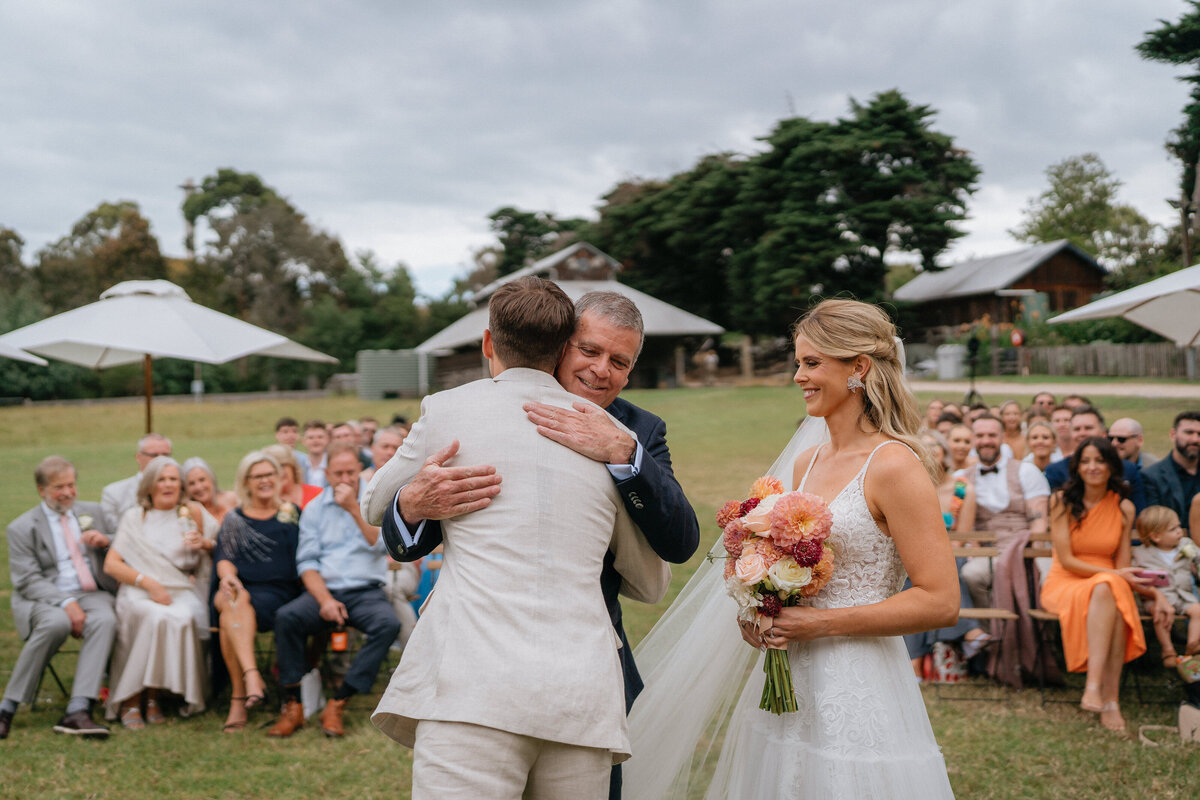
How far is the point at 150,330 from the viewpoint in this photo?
8547 millimetres

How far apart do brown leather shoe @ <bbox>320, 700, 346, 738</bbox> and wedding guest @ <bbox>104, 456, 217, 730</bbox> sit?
3.15 ft

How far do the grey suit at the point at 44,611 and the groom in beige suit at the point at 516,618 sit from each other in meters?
4.65

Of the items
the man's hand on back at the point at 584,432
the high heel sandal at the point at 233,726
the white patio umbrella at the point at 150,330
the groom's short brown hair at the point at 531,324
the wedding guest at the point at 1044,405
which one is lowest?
the high heel sandal at the point at 233,726

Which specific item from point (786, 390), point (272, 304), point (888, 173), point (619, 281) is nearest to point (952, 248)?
point (888, 173)

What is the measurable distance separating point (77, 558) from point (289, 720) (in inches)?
77.9

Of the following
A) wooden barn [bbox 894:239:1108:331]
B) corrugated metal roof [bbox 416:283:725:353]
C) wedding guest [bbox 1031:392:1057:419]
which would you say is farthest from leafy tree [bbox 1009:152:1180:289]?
wedding guest [bbox 1031:392:1057:419]

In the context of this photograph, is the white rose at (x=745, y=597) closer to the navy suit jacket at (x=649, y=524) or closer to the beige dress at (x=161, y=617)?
the navy suit jacket at (x=649, y=524)

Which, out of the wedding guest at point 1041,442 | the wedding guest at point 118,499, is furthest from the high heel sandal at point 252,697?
the wedding guest at point 1041,442

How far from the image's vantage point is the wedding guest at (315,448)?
9477mm

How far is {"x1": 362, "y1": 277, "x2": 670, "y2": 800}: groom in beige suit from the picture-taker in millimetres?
2162

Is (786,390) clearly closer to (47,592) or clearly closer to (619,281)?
(619,281)

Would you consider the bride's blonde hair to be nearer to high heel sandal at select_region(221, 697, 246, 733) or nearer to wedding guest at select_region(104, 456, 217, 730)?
high heel sandal at select_region(221, 697, 246, 733)

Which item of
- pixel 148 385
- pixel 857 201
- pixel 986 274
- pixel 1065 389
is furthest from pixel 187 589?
pixel 986 274

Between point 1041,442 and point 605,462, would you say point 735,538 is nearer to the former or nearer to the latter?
point 605,462
